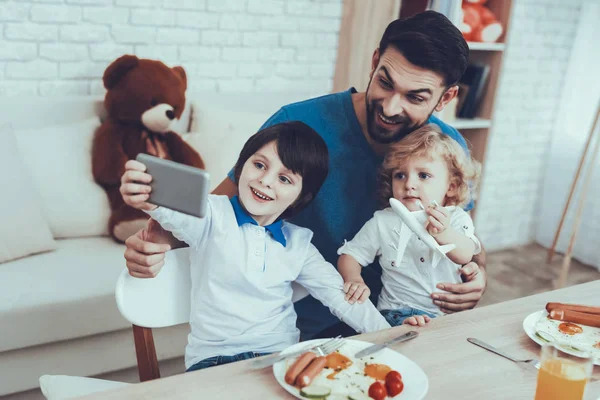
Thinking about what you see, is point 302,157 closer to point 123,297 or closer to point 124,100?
point 123,297

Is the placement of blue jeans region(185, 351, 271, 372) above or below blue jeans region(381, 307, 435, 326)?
below

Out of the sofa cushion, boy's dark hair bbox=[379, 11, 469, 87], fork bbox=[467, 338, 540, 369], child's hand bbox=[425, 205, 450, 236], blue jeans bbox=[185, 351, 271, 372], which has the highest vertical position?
boy's dark hair bbox=[379, 11, 469, 87]

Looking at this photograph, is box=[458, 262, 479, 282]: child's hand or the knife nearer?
the knife

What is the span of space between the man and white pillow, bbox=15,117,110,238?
1.00 metres

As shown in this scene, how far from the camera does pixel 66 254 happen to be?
220cm

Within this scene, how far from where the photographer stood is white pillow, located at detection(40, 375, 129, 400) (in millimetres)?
1271

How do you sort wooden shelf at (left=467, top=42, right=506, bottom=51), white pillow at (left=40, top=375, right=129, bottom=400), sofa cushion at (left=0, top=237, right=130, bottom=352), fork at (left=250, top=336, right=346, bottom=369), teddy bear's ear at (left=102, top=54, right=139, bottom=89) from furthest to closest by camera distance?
wooden shelf at (left=467, top=42, right=506, bottom=51), teddy bear's ear at (left=102, top=54, right=139, bottom=89), sofa cushion at (left=0, top=237, right=130, bottom=352), white pillow at (left=40, top=375, right=129, bottom=400), fork at (left=250, top=336, right=346, bottom=369)

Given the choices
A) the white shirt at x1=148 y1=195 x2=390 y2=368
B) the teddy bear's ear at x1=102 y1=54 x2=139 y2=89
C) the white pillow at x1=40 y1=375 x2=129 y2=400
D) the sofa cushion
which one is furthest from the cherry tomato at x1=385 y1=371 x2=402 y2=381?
the teddy bear's ear at x1=102 y1=54 x2=139 y2=89

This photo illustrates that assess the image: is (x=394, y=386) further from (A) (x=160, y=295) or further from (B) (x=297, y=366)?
(A) (x=160, y=295)

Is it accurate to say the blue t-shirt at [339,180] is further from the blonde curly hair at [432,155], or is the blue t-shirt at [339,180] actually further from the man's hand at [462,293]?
the man's hand at [462,293]

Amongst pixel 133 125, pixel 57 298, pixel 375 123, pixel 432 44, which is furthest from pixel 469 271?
pixel 133 125

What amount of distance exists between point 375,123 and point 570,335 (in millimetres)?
645

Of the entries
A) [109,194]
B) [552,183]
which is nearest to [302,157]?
[109,194]

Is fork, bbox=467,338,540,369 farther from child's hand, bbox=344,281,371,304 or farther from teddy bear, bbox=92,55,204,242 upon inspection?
teddy bear, bbox=92,55,204,242
